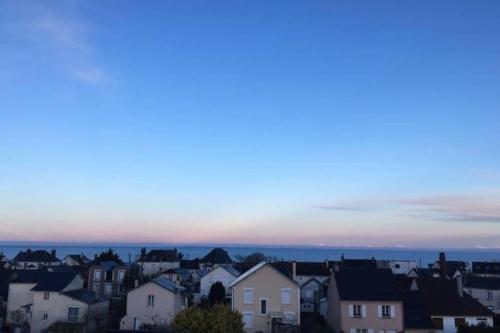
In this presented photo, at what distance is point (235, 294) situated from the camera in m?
46.4

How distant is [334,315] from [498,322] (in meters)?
17.0

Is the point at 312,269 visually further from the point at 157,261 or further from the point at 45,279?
the point at 45,279

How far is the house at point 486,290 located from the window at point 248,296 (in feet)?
131

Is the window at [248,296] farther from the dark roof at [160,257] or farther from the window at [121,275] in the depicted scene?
the dark roof at [160,257]

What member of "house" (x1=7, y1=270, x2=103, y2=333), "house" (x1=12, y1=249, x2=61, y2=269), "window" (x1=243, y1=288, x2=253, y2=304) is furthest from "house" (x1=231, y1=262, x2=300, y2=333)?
"house" (x1=12, y1=249, x2=61, y2=269)

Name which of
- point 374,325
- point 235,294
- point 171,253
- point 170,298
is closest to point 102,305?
point 170,298

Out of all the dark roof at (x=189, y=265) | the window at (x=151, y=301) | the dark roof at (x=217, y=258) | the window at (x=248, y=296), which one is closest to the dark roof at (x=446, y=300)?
the window at (x=248, y=296)

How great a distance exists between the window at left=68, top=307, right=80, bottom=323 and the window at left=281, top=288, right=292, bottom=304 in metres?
19.2

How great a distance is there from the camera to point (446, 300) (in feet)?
159

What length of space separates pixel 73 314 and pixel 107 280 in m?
26.3

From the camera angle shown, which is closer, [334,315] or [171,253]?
[334,315]

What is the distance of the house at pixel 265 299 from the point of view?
45750 millimetres

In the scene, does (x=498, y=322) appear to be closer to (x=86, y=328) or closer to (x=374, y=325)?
(x=374, y=325)

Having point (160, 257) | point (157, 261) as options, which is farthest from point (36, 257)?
point (157, 261)
